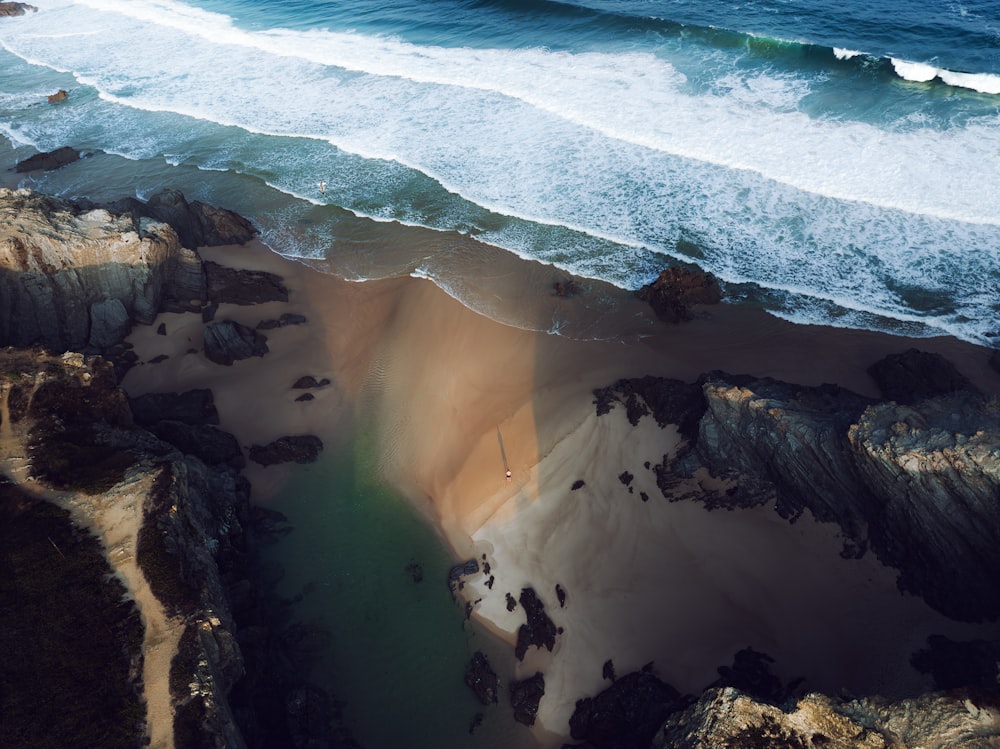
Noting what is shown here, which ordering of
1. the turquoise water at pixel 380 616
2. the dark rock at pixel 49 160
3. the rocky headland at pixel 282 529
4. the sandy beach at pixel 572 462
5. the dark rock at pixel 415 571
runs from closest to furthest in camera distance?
the rocky headland at pixel 282 529 < the turquoise water at pixel 380 616 < the sandy beach at pixel 572 462 < the dark rock at pixel 415 571 < the dark rock at pixel 49 160

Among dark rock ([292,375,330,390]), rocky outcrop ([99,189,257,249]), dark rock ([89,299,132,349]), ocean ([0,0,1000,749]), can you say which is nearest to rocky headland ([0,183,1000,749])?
dark rock ([89,299,132,349])

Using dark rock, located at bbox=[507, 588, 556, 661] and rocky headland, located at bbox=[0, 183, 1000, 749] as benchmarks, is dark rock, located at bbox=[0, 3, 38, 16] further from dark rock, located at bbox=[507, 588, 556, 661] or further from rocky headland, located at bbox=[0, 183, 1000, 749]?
dark rock, located at bbox=[507, 588, 556, 661]

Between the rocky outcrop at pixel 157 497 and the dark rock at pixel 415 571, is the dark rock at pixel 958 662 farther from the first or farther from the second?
the rocky outcrop at pixel 157 497

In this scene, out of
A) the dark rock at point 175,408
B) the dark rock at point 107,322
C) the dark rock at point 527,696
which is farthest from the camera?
the dark rock at point 107,322

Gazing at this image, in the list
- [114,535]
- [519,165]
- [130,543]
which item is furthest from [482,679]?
[519,165]

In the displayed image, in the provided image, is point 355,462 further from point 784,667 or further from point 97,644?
point 784,667

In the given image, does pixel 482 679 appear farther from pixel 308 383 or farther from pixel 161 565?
pixel 308 383

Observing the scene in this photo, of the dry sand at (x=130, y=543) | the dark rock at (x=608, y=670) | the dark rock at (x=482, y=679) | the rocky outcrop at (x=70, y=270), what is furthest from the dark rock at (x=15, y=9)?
the dark rock at (x=608, y=670)
